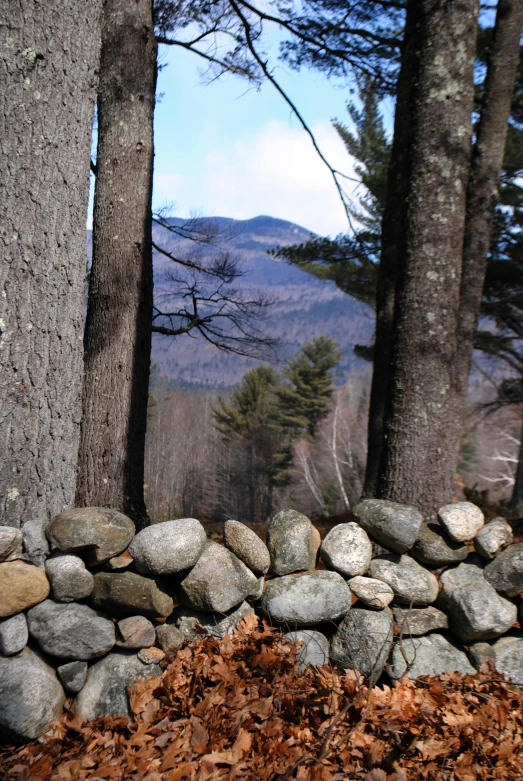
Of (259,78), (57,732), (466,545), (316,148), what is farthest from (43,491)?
(259,78)

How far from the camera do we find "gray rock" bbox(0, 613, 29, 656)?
2709mm

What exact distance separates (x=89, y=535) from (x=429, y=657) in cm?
209

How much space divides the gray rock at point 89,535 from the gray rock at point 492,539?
2118mm

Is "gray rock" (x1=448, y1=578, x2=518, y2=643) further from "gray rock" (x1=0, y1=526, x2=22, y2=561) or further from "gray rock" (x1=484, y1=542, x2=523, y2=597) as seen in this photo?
"gray rock" (x1=0, y1=526, x2=22, y2=561)

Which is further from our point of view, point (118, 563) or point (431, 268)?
point (431, 268)

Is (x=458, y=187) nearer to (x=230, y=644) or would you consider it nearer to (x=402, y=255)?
(x=402, y=255)

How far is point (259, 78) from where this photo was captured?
262 inches

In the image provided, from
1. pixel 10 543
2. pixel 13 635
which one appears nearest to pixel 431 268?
pixel 10 543

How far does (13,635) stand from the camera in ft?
8.98

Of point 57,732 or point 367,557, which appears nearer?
point 57,732

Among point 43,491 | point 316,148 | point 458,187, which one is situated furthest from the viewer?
point 316,148

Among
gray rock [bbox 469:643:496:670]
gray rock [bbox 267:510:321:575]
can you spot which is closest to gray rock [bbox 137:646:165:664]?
gray rock [bbox 267:510:321:575]

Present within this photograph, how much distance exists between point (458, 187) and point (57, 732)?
443cm

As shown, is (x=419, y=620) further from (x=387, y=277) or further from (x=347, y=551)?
(x=387, y=277)
